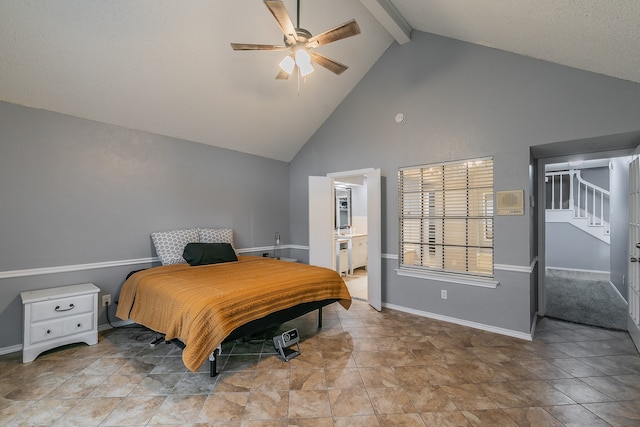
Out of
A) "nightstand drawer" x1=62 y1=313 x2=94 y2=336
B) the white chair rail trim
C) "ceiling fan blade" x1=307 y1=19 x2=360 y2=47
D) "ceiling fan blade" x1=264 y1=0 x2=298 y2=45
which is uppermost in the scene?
"ceiling fan blade" x1=264 y1=0 x2=298 y2=45

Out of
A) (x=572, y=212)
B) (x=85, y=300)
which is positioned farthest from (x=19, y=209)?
(x=572, y=212)

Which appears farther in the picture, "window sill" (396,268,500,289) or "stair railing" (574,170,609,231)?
"stair railing" (574,170,609,231)

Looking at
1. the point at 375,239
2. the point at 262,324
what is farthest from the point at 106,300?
the point at 375,239

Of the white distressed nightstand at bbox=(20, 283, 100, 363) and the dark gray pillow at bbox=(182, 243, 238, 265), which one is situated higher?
the dark gray pillow at bbox=(182, 243, 238, 265)

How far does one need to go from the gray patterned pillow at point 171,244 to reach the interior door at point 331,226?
6.43 ft

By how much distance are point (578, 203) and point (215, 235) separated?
8.30 m

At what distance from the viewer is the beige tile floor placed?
185 cm

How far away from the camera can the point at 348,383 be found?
222cm

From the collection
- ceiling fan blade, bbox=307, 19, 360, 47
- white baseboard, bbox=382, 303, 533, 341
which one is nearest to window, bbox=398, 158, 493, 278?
white baseboard, bbox=382, 303, 533, 341

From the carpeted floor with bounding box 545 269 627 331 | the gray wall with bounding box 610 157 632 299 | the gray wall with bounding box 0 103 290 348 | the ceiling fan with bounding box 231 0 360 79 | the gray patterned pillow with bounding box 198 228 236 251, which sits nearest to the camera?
the ceiling fan with bounding box 231 0 360 79

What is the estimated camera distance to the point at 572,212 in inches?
259

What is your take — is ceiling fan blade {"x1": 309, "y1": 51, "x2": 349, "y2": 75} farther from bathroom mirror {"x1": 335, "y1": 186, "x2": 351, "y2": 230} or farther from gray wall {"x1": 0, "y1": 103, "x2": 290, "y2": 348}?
bathroom mirror {"x1": 335, "y1": 186, "x2": 351, "y2": 230}

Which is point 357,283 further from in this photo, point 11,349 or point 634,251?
point 11,349

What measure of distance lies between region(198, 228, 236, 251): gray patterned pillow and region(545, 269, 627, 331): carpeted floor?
4.71 metres
